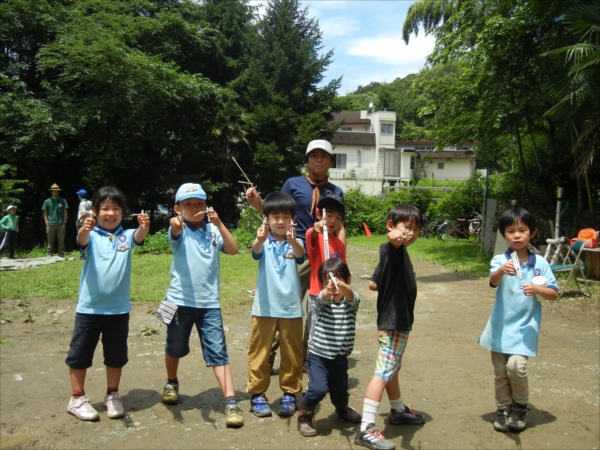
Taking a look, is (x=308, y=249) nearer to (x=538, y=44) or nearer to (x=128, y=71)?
(x=538, y=44)

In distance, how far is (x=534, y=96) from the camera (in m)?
11.8

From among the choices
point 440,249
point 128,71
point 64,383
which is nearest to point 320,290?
point 64,383

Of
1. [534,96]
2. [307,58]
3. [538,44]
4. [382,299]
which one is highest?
[307,58]

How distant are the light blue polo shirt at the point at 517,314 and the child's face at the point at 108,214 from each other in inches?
110

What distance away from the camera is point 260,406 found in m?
4.03

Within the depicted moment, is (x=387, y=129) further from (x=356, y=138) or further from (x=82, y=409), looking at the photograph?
(x=82, y=409)

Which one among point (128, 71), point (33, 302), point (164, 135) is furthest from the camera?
point (164, 135)

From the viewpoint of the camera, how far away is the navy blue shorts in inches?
155

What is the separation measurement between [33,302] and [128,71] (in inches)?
521

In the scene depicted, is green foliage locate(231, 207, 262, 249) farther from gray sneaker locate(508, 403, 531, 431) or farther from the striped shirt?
gray sneaker locate(508, 403, 531, 431)

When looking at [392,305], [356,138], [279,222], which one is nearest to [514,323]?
[392,305]

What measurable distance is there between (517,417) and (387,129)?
47.0 m

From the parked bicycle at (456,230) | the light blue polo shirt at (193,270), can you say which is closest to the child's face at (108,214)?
the light blue polo shirt at (193,270)

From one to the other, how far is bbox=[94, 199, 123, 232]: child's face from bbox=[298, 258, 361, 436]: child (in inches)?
63.3
